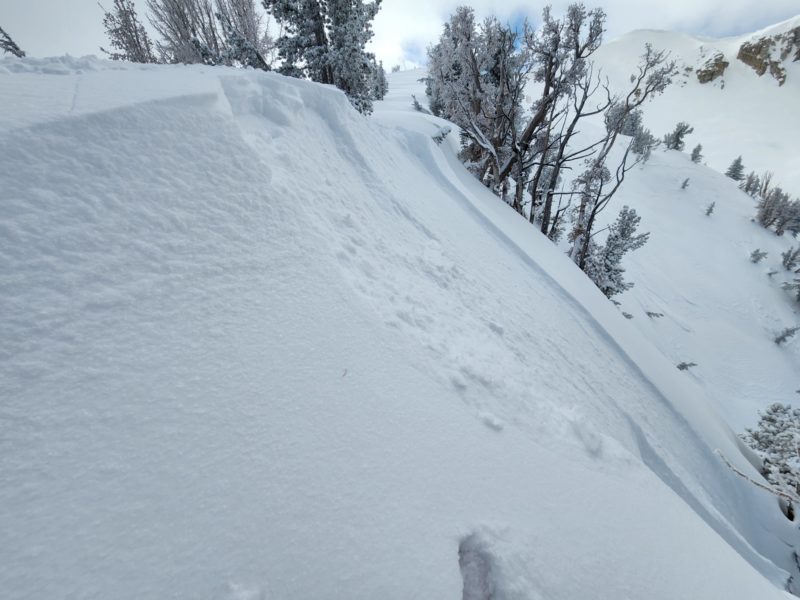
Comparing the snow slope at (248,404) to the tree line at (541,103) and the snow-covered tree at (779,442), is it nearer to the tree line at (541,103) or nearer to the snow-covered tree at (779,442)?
the snow-covered tree at (779,442)

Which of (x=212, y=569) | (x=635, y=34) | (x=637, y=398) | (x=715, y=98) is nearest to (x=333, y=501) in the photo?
(x=212, y=569)

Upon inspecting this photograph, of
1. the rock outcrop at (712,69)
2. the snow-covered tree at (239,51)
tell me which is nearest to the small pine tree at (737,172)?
the rock outcrop at (712,69)

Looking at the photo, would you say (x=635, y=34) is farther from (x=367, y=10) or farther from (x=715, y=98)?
(x=367, y=10)

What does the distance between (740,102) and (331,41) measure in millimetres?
46176

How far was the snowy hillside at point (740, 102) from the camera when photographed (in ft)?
91.0

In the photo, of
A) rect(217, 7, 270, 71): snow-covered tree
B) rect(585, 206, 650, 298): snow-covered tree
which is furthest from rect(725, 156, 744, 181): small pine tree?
rect(217, 7, 270, 71): snow-covered tree

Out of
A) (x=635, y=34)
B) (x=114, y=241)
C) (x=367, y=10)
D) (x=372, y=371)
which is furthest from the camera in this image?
(x=635, y=34)

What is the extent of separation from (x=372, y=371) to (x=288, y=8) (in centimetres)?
815

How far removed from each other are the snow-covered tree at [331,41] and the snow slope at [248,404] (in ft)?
17.3

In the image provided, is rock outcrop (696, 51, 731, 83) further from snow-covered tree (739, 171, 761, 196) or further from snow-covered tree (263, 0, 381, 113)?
snow-covered tree (263, 0, 381, 113)

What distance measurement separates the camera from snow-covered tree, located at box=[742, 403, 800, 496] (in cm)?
474

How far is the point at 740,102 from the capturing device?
3438 centimetres

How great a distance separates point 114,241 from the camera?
129 cm

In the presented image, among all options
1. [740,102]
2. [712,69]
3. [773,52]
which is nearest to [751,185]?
[740,102]
